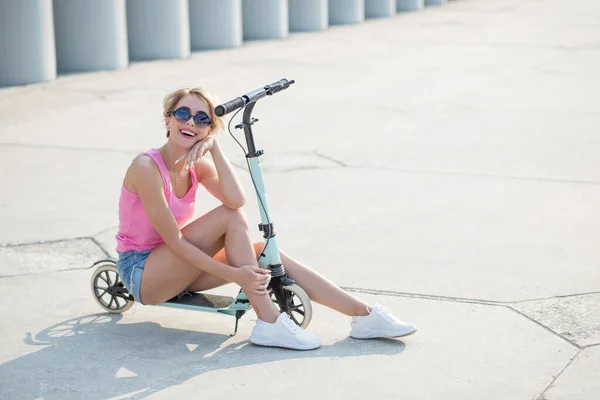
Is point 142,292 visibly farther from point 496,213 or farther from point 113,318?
point 496,213

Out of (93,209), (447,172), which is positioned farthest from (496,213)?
(93,209)

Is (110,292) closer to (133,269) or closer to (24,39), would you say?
(133,269)

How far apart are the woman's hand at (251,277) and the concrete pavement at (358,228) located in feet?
0.89

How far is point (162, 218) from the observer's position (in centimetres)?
429

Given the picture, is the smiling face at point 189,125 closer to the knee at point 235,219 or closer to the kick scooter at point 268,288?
the kick scooter at point 268,288

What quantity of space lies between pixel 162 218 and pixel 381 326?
1.04 m

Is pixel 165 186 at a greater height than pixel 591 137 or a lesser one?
greater

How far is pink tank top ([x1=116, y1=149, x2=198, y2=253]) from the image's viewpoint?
14.6 feet

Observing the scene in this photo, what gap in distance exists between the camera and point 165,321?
471 cm

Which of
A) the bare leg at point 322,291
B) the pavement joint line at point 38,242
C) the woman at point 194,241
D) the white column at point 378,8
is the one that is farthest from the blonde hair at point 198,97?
the white column at point 378,8

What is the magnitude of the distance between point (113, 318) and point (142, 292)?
0.39m

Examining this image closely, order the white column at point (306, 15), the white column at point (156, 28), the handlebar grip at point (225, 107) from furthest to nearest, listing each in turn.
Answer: the white column at point (306, 15) < the white column at point (156, 28) < the handlebar grip at point (225, 107)

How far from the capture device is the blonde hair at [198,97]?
4344 millimetres

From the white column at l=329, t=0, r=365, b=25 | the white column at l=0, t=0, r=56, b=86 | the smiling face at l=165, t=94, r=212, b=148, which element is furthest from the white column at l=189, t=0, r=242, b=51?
the smiling face at l=165, t=94, r=212, b=148
